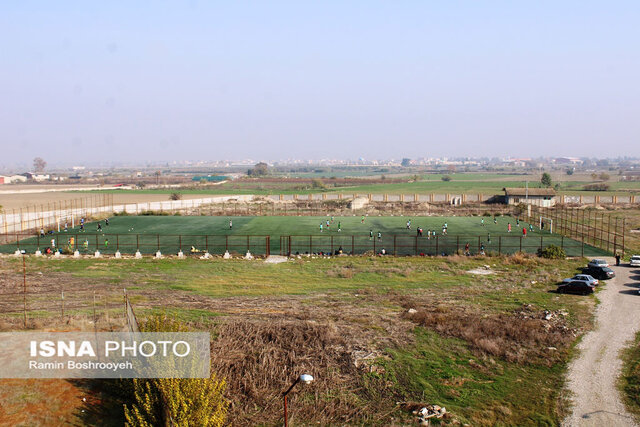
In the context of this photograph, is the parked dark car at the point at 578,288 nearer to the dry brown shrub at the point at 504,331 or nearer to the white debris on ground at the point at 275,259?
the dry brown shrub at the point at 504,331

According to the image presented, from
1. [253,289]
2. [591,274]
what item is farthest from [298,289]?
[591,274]

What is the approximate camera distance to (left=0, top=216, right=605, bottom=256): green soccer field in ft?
145

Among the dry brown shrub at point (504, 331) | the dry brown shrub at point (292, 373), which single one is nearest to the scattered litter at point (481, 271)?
the dry brown shrub at point (504, 331)

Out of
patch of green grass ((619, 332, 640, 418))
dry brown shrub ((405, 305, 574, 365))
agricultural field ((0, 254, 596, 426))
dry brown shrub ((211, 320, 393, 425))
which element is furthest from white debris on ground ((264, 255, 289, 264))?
patch of green grass ((619, 332, 640, 418))

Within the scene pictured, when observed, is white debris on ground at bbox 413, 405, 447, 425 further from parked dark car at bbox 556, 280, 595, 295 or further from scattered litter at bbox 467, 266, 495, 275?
scattered litter at bbox 467, 266, 495, 275

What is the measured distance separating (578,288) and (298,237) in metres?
27.6

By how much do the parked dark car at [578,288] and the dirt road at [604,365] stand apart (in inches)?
28.4

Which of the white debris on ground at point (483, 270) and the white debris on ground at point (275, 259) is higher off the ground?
the white debris on ground at point (275, 259)

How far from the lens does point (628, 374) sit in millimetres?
17781

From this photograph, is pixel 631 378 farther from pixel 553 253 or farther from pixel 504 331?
pixel 553 253

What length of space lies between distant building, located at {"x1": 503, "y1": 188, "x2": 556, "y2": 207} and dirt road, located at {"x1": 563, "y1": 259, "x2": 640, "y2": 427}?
181 ft

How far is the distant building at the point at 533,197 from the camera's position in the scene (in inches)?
3226

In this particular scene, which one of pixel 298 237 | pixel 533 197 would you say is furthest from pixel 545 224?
pixel 298 237

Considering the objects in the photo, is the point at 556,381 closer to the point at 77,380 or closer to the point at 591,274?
the point at 77,380
